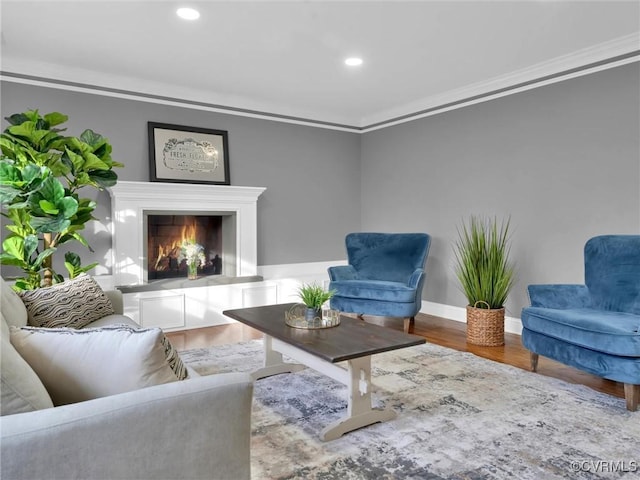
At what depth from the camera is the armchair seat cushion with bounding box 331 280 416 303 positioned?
14.3 feet

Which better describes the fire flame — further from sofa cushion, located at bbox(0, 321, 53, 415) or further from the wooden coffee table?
sofa cushion, located at bbox(0, 321, 53, 415)

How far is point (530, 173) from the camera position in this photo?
425 cm

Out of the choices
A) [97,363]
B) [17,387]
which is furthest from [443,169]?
[17,387]

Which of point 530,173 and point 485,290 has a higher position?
point 530,173

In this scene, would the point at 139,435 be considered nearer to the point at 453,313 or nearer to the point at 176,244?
the point at 176,244

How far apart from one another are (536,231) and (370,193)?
2.37 metres

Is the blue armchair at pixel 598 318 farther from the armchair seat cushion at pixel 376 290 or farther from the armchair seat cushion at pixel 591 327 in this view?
the armchair seat cushion at pixel 376 290

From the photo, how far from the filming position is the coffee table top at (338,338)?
87.4 inches

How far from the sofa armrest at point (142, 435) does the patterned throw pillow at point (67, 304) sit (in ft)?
5.04

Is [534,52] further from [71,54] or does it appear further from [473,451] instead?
[71,54]

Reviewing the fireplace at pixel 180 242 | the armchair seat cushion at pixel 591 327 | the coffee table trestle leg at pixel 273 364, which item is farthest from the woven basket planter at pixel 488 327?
the fireplace at pixel 180 242

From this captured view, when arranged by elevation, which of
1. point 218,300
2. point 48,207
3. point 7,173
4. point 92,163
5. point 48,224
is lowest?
point 218,300

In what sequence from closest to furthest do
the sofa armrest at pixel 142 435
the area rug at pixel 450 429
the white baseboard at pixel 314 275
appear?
the sofa armrest at pixel 142 435
the area rug at pixel 450 429
the white baseboard at pixel 314 275

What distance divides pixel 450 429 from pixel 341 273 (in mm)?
2708
